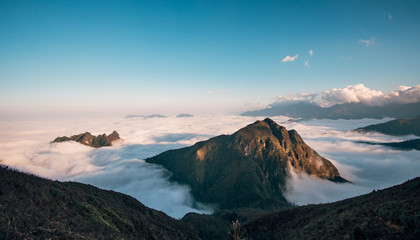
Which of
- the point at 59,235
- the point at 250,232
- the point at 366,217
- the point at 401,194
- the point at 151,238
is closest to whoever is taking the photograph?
the point at 59,235

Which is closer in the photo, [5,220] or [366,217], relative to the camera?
[5,220]

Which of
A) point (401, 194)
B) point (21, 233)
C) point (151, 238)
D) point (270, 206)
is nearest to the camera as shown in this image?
point (21, 233)

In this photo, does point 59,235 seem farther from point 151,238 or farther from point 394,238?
point 394,238

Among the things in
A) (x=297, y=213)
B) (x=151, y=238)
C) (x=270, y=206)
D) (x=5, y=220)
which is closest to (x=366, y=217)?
(x=297, y=213)

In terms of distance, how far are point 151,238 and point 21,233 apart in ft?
83.4

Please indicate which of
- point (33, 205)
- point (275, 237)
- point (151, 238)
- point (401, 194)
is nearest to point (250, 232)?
point (275, 237)

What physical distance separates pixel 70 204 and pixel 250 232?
51114 mm

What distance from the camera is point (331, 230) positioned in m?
24.2

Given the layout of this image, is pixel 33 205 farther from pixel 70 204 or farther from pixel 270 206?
pixel 270 206

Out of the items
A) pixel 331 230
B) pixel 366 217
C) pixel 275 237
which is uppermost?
pixel 366 217

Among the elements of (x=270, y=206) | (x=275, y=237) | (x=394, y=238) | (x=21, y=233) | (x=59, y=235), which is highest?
(x=21, y=233)

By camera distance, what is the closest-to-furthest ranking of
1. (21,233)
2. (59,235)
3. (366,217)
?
(21,233)
(59,235)
(366,217)

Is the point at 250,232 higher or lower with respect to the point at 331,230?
lower

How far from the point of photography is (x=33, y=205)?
1669 cm
